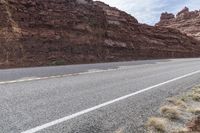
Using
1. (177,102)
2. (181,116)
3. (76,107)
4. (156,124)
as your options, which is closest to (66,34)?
(177,102)

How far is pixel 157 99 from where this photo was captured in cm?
880

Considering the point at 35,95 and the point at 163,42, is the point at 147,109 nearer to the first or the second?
the point at 35,95

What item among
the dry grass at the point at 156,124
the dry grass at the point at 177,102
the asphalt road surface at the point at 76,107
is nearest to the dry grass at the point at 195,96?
the asphalt road surface at the point at 76,107

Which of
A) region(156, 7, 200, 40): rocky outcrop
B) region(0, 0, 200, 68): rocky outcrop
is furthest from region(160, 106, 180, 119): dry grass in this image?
region(156, 7, 200, 40): rocky outcrop

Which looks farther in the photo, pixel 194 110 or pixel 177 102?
pixel 177 102

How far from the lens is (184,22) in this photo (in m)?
112

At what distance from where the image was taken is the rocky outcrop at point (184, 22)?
10350 centimetres

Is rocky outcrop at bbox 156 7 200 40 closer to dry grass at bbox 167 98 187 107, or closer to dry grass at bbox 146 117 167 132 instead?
dry grass at bbox 167 98 187 107

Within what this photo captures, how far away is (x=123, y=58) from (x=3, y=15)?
1511 cm

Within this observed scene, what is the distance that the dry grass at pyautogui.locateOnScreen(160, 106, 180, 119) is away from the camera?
6.80 m

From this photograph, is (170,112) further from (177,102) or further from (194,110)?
(177,102)

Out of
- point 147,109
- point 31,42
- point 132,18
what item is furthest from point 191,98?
point 132,18

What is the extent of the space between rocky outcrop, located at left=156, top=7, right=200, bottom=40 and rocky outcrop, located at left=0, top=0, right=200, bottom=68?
6210cm

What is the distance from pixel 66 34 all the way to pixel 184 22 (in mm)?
88784
